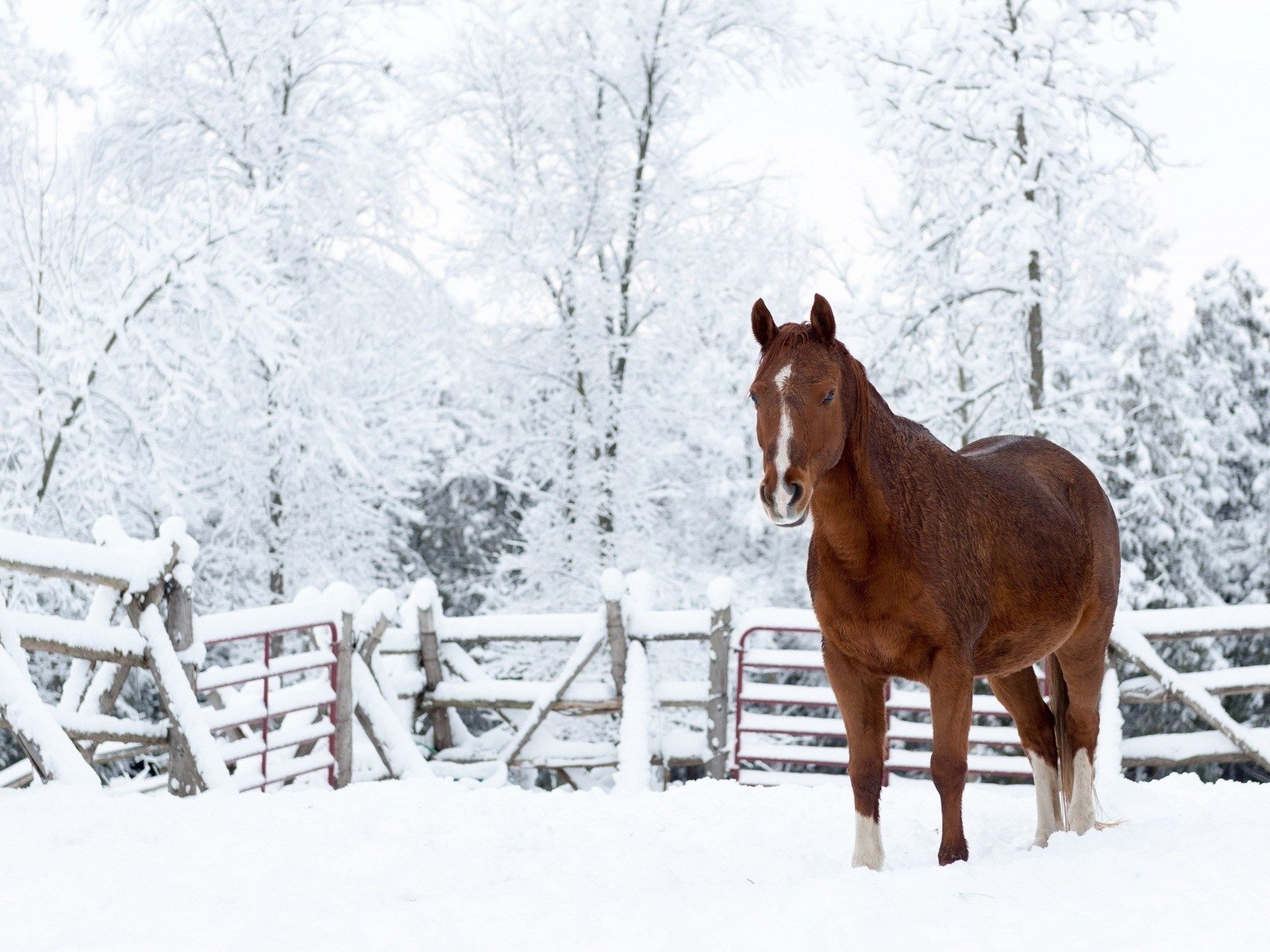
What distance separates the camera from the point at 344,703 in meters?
6.96

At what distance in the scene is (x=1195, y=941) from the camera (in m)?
2.47

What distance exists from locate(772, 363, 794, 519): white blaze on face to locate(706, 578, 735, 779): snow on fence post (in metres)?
4.37

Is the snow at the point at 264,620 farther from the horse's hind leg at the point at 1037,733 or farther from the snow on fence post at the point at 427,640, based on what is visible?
the horse's hind leg at the point at 1037,733

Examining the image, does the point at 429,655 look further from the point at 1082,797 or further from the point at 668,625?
the point at 1082,797

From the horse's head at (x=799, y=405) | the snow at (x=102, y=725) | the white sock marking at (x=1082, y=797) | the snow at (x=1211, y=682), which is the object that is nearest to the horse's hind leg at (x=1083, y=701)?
the white sock marking at (x=1082, y=797)

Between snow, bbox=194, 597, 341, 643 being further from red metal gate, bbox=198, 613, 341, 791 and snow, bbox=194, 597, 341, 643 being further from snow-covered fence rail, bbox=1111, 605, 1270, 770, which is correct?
snow-covered fence rail, bbox=1111, 605, 1270, 770

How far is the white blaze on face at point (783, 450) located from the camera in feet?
9.30

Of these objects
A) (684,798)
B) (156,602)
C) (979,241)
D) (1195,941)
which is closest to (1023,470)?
(1195,941)

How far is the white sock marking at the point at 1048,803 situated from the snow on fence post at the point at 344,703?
4318 millimetres

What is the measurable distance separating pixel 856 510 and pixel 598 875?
1.44 m

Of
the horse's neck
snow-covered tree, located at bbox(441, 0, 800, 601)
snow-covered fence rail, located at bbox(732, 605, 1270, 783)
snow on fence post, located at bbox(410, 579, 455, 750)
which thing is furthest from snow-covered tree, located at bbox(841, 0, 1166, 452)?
the horse's neck

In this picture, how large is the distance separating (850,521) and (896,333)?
7.90m

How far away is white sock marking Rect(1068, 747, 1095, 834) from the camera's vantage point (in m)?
3.92

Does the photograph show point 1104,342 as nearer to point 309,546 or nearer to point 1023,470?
point 309,546
